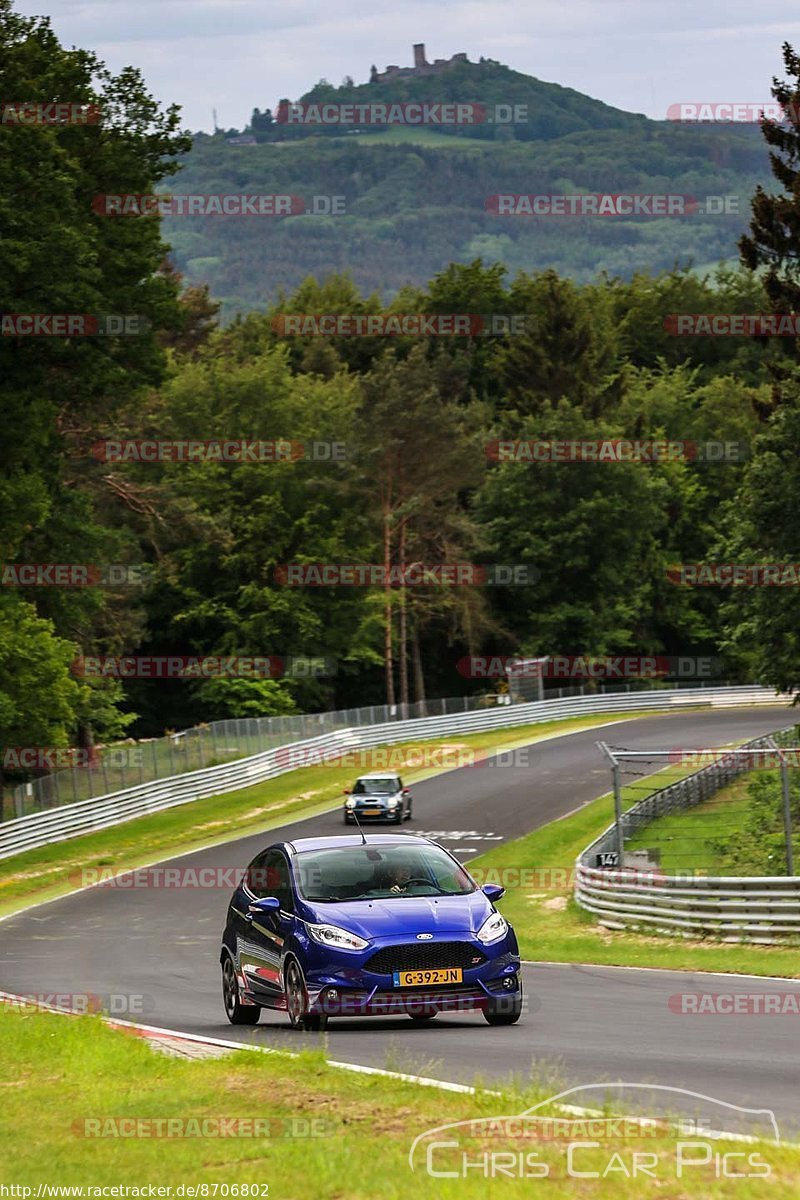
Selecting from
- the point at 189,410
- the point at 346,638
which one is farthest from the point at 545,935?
the point at 189,410

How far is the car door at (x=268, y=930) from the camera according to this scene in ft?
46.3

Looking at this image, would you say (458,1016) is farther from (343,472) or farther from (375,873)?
(343,472)

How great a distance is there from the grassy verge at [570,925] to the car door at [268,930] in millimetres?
5958

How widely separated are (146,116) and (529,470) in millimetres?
49222

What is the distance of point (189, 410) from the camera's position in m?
88.8

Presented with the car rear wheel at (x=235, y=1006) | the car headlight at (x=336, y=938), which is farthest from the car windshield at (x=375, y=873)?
the car rear wheel at (x=235, y=1006)

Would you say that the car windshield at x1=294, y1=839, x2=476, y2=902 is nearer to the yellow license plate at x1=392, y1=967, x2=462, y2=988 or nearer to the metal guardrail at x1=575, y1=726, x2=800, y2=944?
the yellow license plate at x1=392, y1=967, x2=462, y2=988

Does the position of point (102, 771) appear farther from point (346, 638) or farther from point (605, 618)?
point (605, 618)

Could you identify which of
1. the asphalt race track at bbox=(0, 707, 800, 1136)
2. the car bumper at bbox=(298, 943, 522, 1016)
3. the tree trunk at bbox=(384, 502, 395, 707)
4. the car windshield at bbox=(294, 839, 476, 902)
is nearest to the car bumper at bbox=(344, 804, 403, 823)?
the asphalt race track at bbox=(0, 707, 800, 1136)

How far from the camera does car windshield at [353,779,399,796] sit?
47.0 metres

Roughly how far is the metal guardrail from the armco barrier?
18.7 meters

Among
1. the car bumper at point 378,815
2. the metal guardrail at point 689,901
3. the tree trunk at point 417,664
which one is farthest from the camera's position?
the tree trunk at point 417,664

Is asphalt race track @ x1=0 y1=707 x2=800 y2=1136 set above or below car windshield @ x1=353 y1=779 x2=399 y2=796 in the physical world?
above

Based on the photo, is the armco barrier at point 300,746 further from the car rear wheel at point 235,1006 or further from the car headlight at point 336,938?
the car headlight at point 336,938
